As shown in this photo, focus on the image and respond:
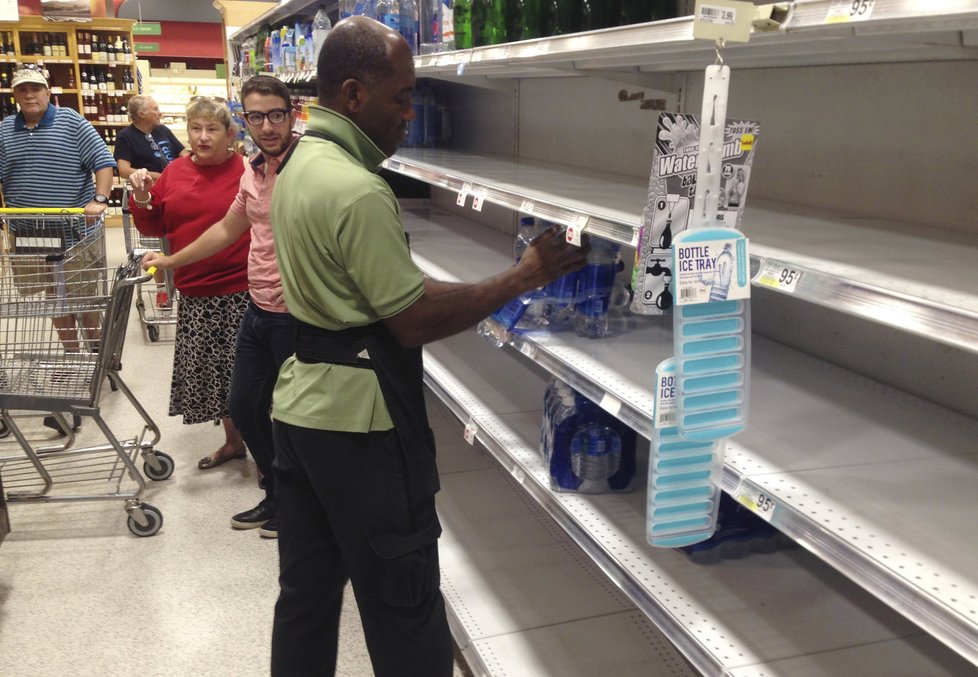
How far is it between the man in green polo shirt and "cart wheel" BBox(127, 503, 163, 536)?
64.7 inches

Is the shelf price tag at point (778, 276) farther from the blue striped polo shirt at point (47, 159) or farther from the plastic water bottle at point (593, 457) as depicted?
the blue striped polo shirt at point (47, 159)

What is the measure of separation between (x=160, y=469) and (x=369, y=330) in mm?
2511

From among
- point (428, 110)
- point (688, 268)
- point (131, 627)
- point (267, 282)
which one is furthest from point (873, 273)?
point (428, 110)

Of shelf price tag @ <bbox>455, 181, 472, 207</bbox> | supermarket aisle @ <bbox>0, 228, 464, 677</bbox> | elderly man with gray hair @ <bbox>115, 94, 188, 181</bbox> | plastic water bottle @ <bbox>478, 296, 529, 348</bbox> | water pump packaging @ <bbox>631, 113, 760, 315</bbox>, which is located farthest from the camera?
elderly man with gray hair @ <bbox>115, 94, 188, 181</bbox>

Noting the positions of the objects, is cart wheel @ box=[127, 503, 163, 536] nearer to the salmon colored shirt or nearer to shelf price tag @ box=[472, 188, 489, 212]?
the salmon colored shirt

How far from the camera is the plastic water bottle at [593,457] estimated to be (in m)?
1.90

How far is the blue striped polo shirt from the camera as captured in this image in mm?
4703

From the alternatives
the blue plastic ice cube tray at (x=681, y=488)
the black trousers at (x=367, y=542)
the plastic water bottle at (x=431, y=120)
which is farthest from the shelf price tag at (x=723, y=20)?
the plastic water bottle at (x=431, y=120)

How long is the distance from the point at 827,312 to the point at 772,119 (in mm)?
508

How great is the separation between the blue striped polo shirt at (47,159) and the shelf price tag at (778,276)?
4711 millimetres

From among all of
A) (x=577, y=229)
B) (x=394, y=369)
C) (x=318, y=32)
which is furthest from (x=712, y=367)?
(x=318, y=32)

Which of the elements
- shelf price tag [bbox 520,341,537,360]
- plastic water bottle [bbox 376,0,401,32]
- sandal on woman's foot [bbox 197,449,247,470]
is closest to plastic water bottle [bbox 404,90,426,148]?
plastic water bottle [bbox 376,0,401,32]

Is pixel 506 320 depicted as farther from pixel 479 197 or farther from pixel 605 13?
pixel 605 13

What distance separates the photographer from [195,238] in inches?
136
